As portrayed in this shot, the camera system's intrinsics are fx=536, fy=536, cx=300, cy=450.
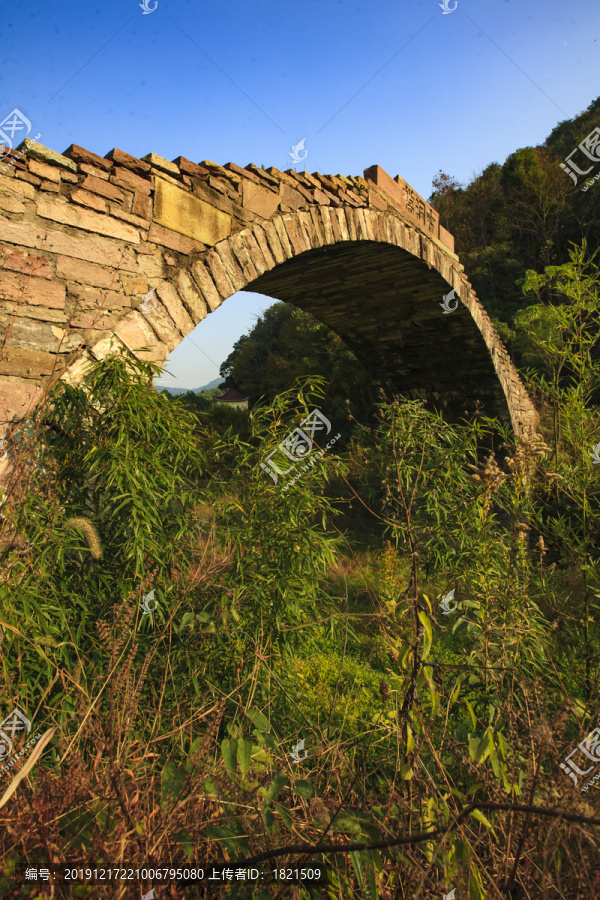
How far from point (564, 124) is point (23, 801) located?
26238 millimetres

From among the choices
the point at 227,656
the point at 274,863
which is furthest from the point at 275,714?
the point at 274,863

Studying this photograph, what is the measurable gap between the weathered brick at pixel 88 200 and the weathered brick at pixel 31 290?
490mm

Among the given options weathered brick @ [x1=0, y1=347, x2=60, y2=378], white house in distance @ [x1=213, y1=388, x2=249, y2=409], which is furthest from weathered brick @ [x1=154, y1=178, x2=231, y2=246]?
white house in distance @ [x1=213, y1=388, x2=249, y2=409]

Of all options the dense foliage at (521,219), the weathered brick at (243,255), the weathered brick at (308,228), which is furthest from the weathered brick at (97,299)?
the dense foliage at (521,219)

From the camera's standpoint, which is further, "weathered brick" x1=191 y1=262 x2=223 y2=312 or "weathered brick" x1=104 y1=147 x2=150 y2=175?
"weathered brick" x1=191 y1=262 x2=223 y2=312

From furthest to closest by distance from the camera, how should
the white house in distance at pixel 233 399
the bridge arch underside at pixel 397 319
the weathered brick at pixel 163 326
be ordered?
1. the white house in distance at pixel 233 399
2. the bridge arch underside at pixel 397 319
3. the weathered brick at pixel 163 326

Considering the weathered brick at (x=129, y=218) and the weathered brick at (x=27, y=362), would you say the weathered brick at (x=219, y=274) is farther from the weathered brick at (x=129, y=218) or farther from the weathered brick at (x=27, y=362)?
the weathered brick at (x=27, y=362)

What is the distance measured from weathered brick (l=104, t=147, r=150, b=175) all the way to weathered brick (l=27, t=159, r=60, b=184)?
0.39 m

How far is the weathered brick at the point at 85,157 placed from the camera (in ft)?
9.54

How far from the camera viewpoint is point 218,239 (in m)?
3.68

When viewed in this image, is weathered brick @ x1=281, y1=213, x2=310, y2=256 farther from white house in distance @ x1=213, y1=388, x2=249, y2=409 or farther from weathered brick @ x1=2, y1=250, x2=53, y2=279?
white house in distance @ x1=213, y1=388, x2=249, y2=409

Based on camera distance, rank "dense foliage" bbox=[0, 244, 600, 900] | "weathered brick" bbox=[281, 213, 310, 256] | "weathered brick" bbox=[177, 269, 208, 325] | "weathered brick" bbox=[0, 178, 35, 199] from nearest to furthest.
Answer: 1. "dense foliage" bbox=[0, 244, 600, 900]
2. "weathered brick" bbox=[0, 178, 35, 199]
3. "weathered brick" bbox=[177, 269, 208, 325]
4. "weathered brick" bbox=[281, 213, 310, 256]

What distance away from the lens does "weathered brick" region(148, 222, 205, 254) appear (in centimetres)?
331

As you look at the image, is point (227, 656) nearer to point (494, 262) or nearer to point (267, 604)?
point (267, 604)
